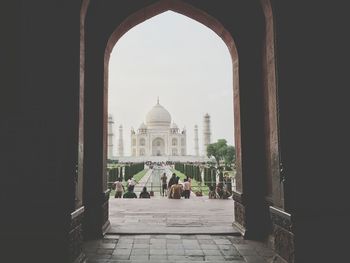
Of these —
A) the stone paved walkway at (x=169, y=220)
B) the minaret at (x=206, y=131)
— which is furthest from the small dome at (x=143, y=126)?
the stone paved walkway at (x=169, y=220)

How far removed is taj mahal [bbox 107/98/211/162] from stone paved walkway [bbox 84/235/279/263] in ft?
148

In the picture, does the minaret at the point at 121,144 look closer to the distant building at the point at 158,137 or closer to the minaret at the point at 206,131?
the distant building at the point at 158,137

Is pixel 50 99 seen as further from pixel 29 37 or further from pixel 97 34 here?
pixel 97 34

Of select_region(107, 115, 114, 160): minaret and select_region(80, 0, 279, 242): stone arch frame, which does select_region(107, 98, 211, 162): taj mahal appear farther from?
select_region(80, 0, 279, 242): stone arch frame

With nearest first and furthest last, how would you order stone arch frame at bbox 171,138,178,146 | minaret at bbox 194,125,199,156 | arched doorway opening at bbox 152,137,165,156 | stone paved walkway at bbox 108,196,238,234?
stone paved walkway at bbox 108,196,238,234 → arched doorway opening at bbox 152,137,165,156 → stone arch frame at bbox 171,138,178,146 → minaret at bbox 194,125,199,156

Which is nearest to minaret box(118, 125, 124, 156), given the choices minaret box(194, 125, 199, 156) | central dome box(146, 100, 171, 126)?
central dome box(146, 100, 171, 126)

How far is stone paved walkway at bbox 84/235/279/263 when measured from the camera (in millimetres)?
3334

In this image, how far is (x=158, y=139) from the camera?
5369 cm

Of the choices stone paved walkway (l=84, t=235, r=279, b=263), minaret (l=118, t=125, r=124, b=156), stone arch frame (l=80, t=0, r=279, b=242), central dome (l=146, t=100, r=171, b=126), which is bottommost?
stone paved walkway (l=84, t=235, r=279, b=263)

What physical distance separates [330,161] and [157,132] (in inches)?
1959

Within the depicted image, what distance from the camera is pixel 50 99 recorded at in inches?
105

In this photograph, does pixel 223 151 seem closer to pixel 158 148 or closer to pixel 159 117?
pixel 159 117

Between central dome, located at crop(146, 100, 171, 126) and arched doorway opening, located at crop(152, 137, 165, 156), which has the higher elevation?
central dome, located at crop(146, 100, 171, 126)

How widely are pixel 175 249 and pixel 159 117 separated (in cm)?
4773
